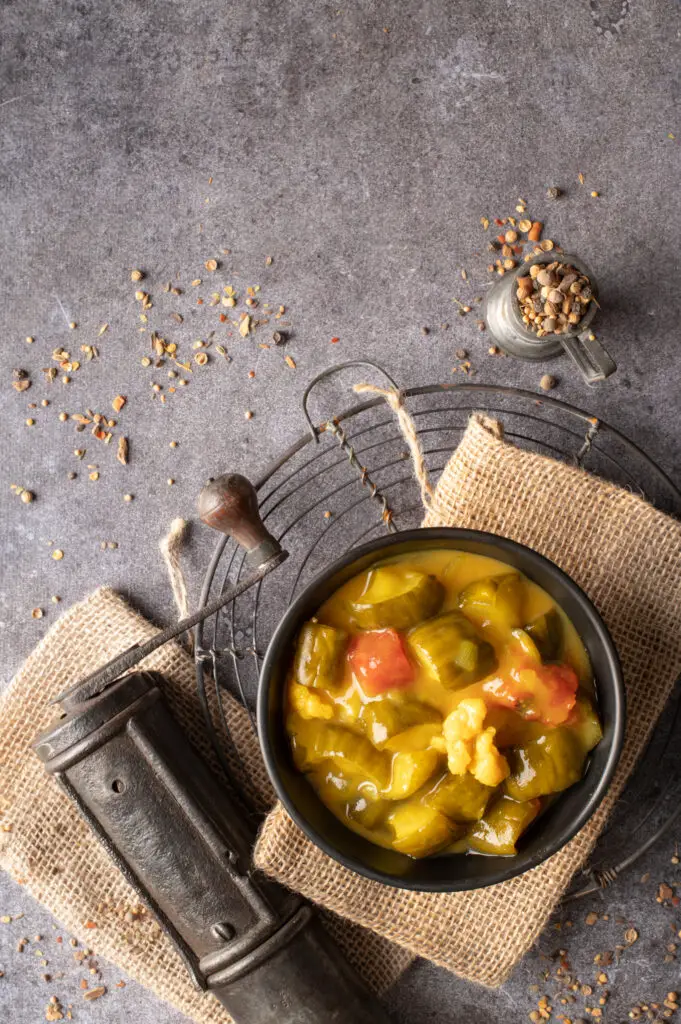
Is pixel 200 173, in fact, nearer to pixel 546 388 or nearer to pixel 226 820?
pixel 546 388

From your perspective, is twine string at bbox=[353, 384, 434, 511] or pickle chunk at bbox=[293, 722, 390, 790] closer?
pickle chunk at bbox=[293, 722, 390, 790]

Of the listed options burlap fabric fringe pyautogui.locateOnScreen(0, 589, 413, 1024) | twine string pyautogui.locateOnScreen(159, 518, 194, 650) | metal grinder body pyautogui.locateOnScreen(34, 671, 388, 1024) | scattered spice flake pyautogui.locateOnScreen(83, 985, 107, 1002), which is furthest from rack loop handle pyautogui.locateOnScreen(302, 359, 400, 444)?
scattered spice flake pyautogui.locateOnScreen(83, 985, 107, 1002)

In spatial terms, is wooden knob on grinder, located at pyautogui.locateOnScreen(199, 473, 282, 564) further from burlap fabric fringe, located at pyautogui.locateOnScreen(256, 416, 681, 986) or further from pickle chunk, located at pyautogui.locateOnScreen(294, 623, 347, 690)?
burlap fabric fringe, located at pyautogui.locateOnScreen(256, 416, 681, 986)

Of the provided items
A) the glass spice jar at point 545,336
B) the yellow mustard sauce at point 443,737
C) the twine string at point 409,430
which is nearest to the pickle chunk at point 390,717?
the yellow mustard sauce at point 443,737

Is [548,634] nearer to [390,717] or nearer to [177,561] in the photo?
[390,717]

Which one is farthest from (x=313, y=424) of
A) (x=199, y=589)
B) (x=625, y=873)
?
(x=625, y=873)

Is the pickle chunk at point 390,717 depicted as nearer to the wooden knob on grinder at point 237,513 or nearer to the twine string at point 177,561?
the wooden knob on grinder at point 237,513

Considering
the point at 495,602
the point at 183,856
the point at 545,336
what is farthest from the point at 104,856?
the point at 545,336
